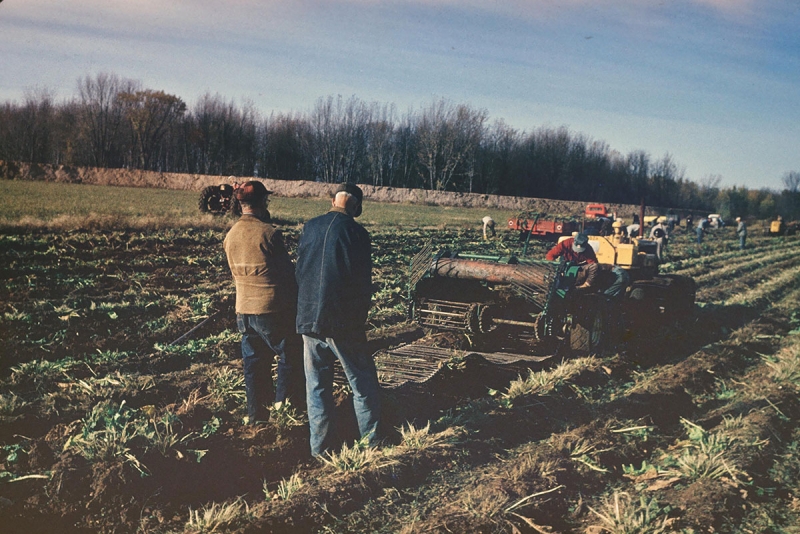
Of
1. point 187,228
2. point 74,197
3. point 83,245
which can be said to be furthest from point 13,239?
point 187,228

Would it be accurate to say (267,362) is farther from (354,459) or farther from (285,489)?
(285,489)

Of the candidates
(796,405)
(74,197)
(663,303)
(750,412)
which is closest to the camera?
(750,412)

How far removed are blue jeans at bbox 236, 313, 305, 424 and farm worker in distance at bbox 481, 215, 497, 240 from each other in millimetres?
11100

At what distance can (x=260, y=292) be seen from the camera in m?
4.33

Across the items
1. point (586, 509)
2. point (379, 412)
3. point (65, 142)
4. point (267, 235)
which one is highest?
point (65, 142)

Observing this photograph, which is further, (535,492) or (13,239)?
(13,239)

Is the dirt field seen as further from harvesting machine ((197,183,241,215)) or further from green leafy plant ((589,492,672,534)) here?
harvesting machine ((197,183,241,215))

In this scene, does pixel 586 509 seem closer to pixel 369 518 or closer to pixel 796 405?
pixel 369 518

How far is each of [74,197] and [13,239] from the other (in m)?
2.31

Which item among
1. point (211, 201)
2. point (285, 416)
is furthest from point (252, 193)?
point (211, 201)

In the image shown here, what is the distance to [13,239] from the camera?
10.6 meters

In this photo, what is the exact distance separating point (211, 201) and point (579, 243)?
6756 millimetres

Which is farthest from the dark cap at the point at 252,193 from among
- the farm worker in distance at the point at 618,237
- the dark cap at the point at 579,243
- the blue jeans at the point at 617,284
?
the farm worker in distance at the point at 618,237

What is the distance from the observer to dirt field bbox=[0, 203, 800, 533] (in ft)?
11.2
